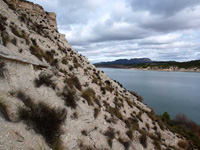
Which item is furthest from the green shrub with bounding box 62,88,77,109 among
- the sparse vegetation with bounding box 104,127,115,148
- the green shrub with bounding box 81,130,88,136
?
the sparse vegetation with bounding box 104,127,115,148

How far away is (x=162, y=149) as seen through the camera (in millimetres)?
8836

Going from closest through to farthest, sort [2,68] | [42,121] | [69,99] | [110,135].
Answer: [42,121]
[2,68]
[69,99]
[110,135]

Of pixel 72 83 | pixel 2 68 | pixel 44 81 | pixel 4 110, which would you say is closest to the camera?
pixel 4 110

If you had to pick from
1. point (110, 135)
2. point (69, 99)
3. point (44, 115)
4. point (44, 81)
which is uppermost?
point (44, 81)

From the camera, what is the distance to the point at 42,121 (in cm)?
383

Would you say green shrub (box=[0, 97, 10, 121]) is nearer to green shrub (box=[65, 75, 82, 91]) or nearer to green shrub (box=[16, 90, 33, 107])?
green shrub (box=[16, 90, 33, 107])

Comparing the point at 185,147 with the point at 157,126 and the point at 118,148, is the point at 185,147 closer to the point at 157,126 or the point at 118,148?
the point at 157,126

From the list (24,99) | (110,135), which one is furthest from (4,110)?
(110,135)

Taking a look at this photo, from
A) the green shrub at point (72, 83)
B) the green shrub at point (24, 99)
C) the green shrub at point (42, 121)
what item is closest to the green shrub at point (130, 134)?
the green shrub at point (72, 83)

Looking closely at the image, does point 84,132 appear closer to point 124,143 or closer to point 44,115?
point 44,115

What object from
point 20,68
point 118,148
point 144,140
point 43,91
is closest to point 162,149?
point 144,140

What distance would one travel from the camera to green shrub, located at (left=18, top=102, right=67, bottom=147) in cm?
367

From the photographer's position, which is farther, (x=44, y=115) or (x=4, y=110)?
(x=44, y=115)

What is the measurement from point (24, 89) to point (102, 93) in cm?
687
